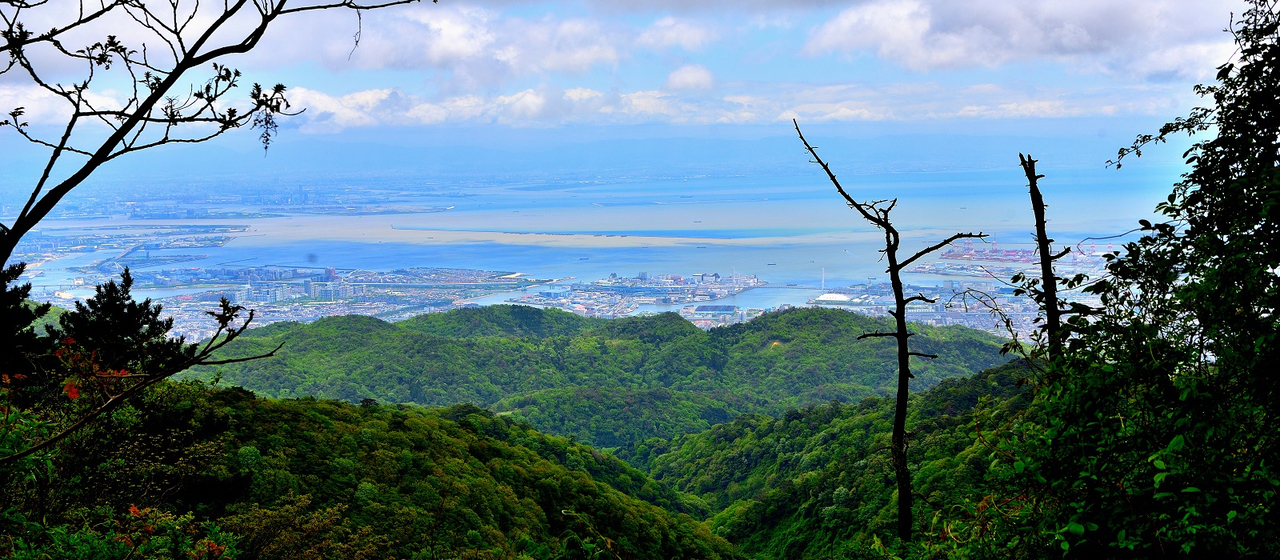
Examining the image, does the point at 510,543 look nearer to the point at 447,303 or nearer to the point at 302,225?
the point at 447,303

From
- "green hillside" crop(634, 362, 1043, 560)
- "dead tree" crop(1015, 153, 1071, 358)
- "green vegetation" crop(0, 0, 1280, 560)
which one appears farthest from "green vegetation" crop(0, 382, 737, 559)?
"green hillside" crop(634, 362, 1043, 560)

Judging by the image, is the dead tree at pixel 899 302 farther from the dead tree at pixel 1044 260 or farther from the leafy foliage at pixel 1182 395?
the leafy foliage at pixel 1182 395

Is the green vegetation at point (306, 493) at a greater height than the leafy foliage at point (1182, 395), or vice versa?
the leafy foliage at point (1182, 395)

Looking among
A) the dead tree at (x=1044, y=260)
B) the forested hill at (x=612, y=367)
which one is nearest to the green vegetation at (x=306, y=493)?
the dead tree at (x=1044, y=260)

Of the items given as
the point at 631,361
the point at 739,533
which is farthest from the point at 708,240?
the point at 739,533

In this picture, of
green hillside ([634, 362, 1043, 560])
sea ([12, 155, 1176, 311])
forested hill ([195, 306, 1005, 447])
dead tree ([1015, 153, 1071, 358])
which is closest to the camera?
dead tree ([1015, 153, 1071, 358])

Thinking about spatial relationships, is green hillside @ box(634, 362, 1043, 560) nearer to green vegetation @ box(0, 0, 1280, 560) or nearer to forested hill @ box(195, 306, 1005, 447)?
green vegetation @ box(0, 0, 1280, 560)

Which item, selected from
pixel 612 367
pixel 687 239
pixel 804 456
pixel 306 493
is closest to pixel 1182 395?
pixel 306 493

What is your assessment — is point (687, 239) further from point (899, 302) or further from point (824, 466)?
point (899, 302)
